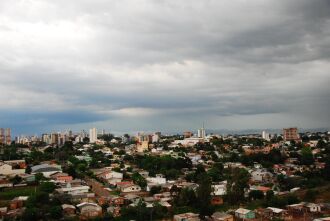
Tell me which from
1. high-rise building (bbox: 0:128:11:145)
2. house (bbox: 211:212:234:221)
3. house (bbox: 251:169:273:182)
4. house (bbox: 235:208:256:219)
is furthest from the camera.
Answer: high-rise building (bbox: 0:128:11:145)

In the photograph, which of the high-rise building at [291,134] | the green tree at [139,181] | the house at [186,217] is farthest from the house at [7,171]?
the high-rise building at [291,134]

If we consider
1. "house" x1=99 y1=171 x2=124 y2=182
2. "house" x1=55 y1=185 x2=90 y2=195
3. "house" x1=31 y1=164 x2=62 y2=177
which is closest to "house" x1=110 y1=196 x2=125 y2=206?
"house" x1=55 y1=185 x2=90 y2=195

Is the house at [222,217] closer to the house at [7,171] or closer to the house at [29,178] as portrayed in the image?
the house at [29,178]

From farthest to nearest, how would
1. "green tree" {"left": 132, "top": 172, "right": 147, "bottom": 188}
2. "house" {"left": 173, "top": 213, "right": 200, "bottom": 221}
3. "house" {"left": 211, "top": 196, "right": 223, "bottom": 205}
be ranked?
"green tree" {"left": 132, "top": 172, "right": 147, "bottom": 188} → "house" {"left": 211, "top": 196, "right": 223, "bottom": 205} → "house" {"left": 173, "top": 213, "right": 200, "bottom": 221}

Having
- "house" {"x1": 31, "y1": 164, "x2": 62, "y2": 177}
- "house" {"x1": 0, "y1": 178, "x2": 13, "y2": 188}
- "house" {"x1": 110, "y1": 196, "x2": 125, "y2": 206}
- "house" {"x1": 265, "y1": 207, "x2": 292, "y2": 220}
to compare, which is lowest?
"house" {"x1": 265, "y1": 207, "x2": 292, "y2": 220}

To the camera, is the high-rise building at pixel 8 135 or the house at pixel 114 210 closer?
the house at pixel 114 210

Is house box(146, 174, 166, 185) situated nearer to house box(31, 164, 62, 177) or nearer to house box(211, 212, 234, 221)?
house box(31, 164, 62, 177)

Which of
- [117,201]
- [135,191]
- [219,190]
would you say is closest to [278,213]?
[219,190]

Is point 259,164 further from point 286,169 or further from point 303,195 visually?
point 303,195

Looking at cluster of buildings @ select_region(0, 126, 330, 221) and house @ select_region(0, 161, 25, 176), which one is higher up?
house @ select_region(0, 161, 25, 176)
